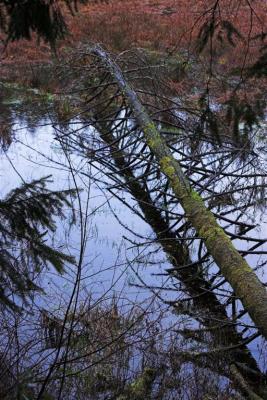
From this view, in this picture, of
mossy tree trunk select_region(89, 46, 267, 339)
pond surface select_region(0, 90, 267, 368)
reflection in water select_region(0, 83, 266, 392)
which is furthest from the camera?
pond surface select_region(0, 90, 267, 368)

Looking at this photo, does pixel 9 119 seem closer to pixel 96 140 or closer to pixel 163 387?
pixel 96 140

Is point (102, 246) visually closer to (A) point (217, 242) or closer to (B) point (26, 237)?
(B) point (26, 237)

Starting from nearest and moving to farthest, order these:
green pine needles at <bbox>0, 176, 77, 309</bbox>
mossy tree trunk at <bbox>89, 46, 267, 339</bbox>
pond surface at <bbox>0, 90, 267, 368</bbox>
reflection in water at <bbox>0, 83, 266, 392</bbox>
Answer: mossy tree trunk at <bbox>89, 46, 267, 339</bbox> → reflection in water at <bbox>0, 83, 266, 392</bbox> → green pine needles at <bbox>0, 176, 77, 309</bbox> → pond surface at <bbox>0, 90, 267, 368</bbox>

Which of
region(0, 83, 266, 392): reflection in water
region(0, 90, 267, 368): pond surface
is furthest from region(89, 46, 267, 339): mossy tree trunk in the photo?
region(0, 90, 267, 368): pond surface

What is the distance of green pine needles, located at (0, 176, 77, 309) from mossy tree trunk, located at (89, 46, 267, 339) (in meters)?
1.44

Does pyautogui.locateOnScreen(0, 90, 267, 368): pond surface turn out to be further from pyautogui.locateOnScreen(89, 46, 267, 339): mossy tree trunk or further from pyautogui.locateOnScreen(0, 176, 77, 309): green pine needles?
pyautogui.locateOnScreen(89, 46, 267, 339): mossy tree trunk

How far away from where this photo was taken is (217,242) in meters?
4.21

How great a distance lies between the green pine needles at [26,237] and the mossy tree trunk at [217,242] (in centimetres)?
144

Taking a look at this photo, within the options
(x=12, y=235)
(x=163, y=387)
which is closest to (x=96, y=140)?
(x=12, y=235)

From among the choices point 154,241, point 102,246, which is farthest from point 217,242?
point 102,246

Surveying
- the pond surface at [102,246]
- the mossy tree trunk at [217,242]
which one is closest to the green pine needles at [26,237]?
the pond surface at [102,246]

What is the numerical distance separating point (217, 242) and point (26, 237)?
2.57 m

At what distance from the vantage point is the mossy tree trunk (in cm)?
351

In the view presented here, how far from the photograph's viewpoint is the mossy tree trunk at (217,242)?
351 cm
